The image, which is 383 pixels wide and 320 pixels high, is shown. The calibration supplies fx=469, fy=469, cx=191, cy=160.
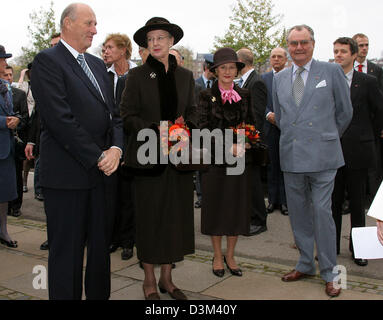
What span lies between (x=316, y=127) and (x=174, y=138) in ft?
4.86

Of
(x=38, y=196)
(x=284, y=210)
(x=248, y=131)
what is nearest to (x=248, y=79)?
(x=248, y=131)

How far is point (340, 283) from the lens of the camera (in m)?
4.62

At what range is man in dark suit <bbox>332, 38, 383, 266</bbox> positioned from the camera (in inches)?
213

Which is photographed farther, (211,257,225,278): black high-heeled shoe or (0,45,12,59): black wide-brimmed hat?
(0,45,12,59): black wide-brimmed hat

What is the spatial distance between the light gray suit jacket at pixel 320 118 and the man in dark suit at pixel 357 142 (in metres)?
0.87

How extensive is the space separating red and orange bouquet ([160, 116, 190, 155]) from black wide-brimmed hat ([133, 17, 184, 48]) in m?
0.84

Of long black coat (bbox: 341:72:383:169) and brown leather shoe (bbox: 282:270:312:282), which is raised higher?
long black coat (bbox: 341:72:383:169)

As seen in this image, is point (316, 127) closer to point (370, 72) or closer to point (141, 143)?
point (141, 143)

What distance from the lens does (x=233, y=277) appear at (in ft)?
16.4

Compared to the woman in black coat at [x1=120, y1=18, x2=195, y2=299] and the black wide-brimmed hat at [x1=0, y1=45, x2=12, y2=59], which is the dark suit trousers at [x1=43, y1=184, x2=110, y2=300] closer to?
the woman in black coat at [x1=120, y1=18, x2=195, y2=299]

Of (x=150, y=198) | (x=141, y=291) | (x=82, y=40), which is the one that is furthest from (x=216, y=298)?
(x=82, y=40)

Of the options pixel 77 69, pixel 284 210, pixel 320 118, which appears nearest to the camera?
pixel 77 69

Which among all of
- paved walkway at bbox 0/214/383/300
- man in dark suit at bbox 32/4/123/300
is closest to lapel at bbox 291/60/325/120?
paved walkway at bbox 0/214/383/300

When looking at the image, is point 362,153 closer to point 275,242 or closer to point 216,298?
point 275,242
